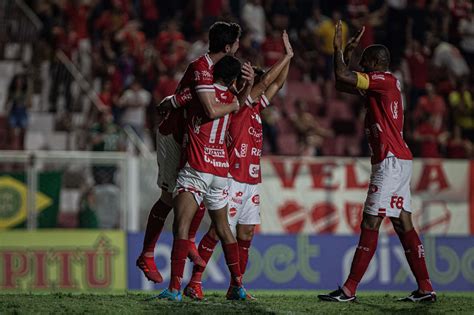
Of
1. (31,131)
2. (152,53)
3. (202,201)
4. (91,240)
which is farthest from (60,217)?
(202,201)

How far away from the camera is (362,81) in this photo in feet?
39.3

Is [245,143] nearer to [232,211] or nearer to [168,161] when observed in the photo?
[232,211]

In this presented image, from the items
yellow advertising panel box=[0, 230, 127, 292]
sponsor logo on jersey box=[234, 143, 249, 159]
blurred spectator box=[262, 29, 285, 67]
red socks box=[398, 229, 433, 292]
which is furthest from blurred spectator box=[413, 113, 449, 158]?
sponsor logo on jersey box=[234, 143, 249, 159]

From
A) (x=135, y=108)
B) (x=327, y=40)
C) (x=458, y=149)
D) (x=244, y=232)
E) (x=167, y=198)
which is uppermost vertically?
(x=327, y=40)

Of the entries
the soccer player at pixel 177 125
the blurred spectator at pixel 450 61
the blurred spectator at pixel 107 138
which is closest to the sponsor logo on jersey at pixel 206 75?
the soccer player at pixel 177 125

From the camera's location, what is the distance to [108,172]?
1942cm

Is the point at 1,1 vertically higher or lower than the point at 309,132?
higher

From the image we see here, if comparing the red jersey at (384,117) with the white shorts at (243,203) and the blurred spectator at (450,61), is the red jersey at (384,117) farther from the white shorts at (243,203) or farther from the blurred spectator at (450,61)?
the blurred spectator at (450,61)

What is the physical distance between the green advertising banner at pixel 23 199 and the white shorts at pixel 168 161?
7092 mm

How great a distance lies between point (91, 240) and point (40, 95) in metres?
5.15

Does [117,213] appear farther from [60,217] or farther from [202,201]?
[202,201]

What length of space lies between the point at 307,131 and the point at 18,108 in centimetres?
594

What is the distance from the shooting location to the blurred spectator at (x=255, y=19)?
24.9 meters

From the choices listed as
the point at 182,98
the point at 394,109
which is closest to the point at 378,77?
the point at 394,109
